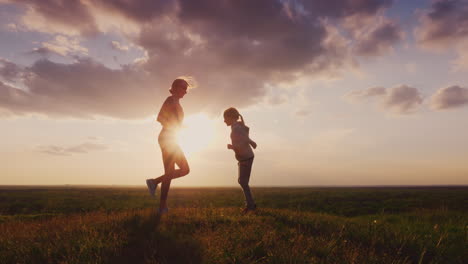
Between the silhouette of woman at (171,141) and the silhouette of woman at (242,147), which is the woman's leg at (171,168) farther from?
the silhouette of woman at (242,147)

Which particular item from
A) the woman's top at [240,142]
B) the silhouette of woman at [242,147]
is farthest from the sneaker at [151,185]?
the woman's top at [240,142]

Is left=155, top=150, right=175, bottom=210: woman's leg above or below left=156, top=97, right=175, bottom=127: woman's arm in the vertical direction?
below

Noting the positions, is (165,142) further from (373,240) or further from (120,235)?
(373,240)

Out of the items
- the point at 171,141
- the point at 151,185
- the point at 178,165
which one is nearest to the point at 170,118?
the point at 171,141

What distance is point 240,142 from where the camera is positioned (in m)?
7.56

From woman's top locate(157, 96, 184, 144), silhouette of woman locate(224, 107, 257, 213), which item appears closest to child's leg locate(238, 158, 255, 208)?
silhouette of woman locate(224, 107, 257, 213)

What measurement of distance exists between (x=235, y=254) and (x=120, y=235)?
1.78 metres

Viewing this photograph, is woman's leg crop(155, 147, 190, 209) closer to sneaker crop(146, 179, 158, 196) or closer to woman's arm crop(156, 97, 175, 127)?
sneaker crop(146, 179, 158, 196)

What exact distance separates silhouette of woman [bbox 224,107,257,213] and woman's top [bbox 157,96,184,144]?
1733mm

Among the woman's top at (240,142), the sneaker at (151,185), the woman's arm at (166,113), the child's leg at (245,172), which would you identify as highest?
the woman's arm at (166,113)

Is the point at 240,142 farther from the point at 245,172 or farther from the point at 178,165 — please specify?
the point at 178,165

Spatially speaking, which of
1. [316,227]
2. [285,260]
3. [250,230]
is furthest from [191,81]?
[285,260]

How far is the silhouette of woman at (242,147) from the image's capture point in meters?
7.55

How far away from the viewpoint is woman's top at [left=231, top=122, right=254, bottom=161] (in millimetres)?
7562
